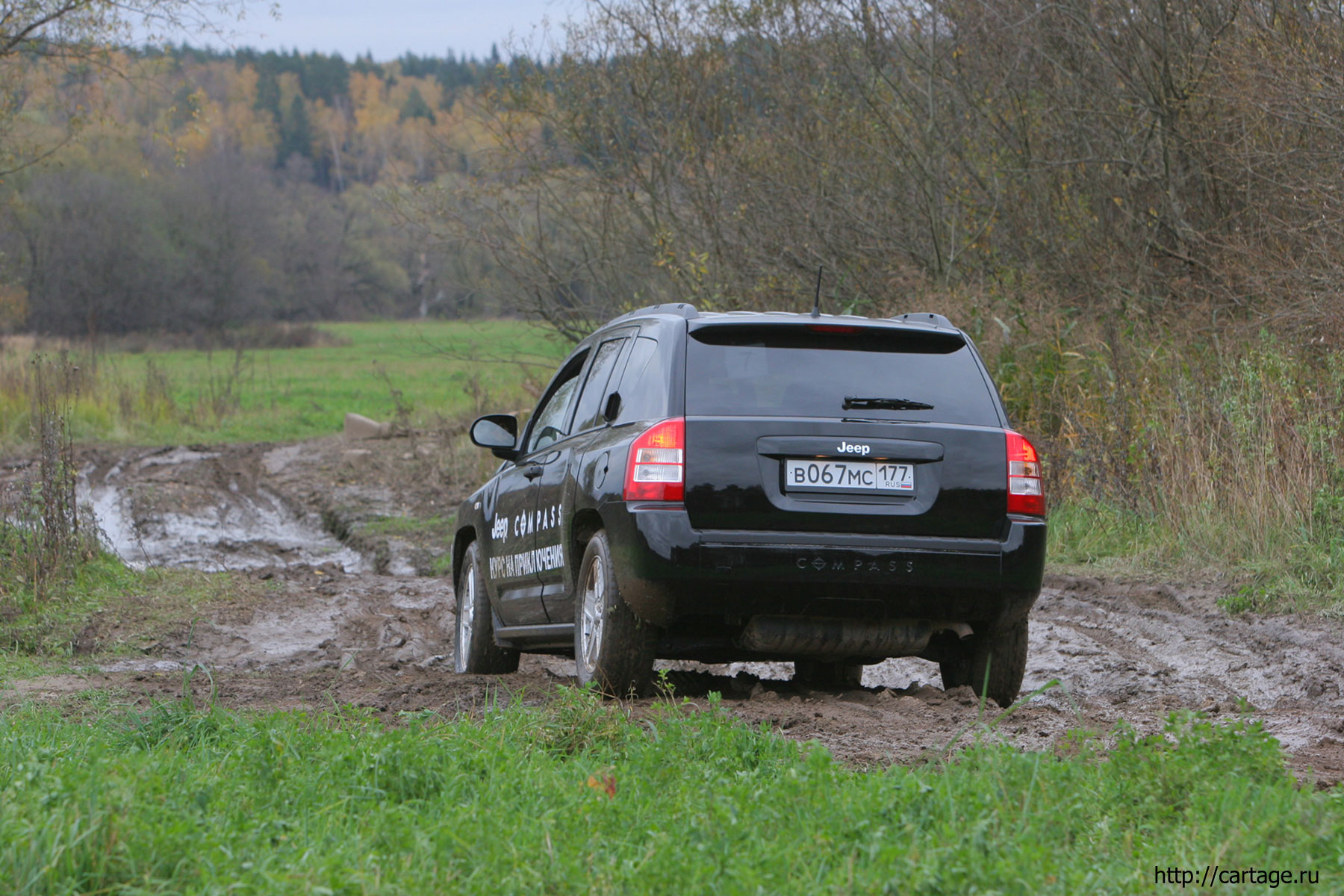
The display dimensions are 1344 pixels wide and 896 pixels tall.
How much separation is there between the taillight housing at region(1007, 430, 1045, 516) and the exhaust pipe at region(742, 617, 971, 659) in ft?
1.98

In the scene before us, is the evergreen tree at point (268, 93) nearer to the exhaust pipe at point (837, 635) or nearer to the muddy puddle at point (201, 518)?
the muddy puddle at point (201, 518)

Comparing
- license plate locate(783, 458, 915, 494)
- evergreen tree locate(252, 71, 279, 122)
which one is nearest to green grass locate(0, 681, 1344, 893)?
license plate locate(783, 458, 915, 494)

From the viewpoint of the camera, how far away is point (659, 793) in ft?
12.4

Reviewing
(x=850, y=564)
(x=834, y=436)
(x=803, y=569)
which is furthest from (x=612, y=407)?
(x=850, y=564)

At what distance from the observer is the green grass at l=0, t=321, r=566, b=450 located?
20.7 metres

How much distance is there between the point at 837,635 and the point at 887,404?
997 mm

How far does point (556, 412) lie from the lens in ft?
24.2

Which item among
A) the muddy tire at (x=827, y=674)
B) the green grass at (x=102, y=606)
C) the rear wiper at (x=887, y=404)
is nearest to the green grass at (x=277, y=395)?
the green grass at (x=102, y=606)

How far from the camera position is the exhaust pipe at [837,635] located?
5574 mm

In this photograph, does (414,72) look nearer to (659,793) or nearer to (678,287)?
(678,287)

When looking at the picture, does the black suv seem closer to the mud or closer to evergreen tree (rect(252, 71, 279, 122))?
the mud

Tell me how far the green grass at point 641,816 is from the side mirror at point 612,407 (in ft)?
6.43

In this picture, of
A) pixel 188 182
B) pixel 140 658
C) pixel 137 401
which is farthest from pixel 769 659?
pixel 188 182

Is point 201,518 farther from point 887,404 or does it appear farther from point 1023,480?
point 1023,480
